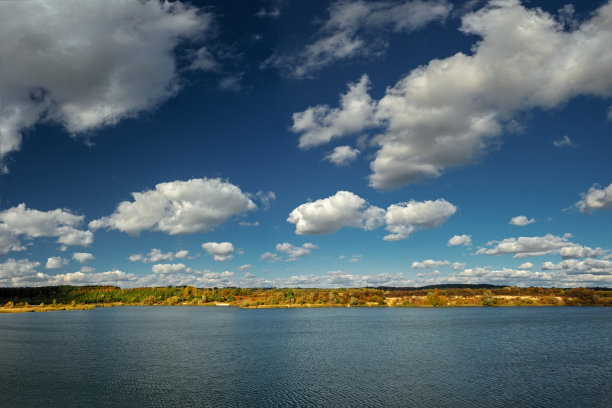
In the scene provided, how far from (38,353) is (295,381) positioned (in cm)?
5133

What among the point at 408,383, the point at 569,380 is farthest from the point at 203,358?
the point at 569,380

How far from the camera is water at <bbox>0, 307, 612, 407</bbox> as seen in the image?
39125 mm

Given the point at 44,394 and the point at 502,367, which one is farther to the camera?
the point at 502,367

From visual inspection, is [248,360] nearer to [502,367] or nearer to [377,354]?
[377,354]

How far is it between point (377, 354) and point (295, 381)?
884 inches

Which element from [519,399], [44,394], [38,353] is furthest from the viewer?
[38,353]

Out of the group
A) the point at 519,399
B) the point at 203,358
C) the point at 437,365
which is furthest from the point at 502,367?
the point at 203,358

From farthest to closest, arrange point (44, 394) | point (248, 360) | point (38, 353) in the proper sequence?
point (38, 353)
point (248, 360)
point (44, 394)

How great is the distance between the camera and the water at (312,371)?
39.1 m

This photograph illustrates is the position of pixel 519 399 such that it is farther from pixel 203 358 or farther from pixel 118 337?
pixel 118 337

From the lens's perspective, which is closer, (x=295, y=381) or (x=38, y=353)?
(x=295, y=381)

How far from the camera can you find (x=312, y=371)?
52469mm

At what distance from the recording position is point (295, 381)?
46906 millimetres

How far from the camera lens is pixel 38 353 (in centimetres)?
6869
